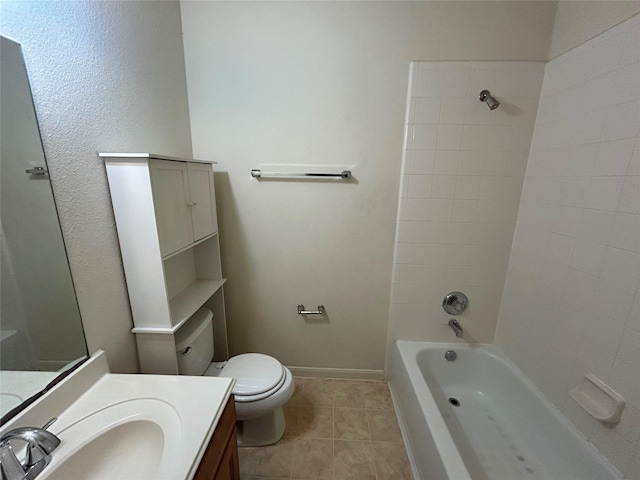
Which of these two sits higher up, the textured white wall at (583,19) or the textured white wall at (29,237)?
the textured white wall at (583,19)

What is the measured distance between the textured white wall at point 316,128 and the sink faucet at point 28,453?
1145 mm

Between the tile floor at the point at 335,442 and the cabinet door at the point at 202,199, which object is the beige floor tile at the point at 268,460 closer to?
the tile floor at the point at 335,442

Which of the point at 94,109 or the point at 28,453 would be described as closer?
the point at 28,453

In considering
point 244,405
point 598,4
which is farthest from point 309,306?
point 598,4

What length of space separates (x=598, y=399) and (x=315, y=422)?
1.38m

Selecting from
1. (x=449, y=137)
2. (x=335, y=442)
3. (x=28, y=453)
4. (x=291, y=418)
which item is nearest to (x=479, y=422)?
(x=335, y=442)

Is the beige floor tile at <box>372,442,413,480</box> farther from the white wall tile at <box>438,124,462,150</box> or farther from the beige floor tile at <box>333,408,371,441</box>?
the white wall tile at <box>438,124,462,150</box>

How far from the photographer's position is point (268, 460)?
137cm

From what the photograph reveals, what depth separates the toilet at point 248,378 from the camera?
1.26 m

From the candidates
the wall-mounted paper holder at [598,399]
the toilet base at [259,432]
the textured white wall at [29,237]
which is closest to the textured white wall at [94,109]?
the textured white wall at [29,237]

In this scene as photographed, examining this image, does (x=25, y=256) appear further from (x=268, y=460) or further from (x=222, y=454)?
(x=268, y=460)

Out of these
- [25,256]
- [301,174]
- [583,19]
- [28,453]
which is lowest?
[28,453]

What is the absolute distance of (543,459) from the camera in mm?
1260

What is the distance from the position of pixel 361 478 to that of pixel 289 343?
861 mm
